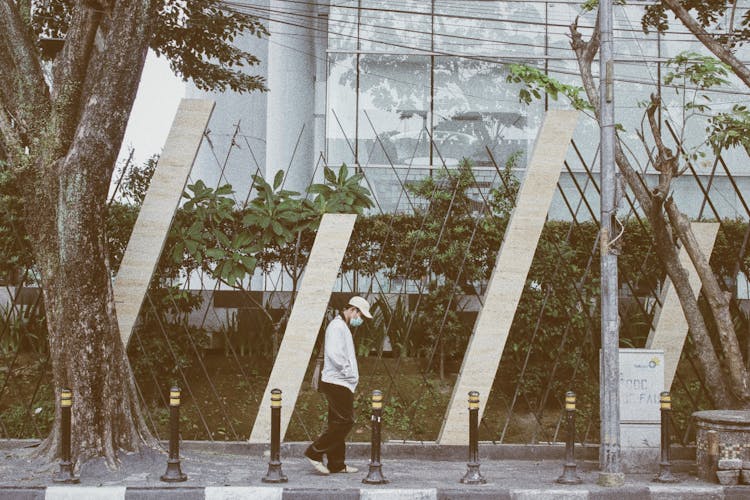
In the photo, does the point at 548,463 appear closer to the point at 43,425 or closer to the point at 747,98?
the point at 43,425

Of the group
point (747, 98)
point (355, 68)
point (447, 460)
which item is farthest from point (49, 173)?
point (747, 98)

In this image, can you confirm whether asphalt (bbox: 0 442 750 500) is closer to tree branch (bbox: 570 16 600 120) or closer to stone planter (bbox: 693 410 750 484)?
stone planter (bbox: 693 410 750 484)

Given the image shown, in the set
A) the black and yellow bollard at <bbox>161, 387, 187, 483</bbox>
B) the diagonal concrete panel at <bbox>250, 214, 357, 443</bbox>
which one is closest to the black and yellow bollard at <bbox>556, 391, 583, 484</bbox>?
the diagonal concrete panel at <bbox>250, 214, 357, 443</bbox>

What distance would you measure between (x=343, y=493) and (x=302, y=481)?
67 cm

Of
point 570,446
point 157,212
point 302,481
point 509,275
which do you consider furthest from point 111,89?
point 570,446

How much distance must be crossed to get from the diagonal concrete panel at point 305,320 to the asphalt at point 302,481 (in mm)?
436

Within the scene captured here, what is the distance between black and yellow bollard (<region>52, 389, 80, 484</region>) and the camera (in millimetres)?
7863

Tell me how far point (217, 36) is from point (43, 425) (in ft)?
21.6

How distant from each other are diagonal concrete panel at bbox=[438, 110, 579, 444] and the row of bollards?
186 cm

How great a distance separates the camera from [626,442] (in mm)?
9062

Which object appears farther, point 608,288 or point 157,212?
point 157,212

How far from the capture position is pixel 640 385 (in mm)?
9078

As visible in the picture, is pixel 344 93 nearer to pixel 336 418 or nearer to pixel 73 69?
pixel 73 69

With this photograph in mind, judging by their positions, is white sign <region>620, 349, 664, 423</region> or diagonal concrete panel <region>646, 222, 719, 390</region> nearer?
white sign <region>620, 349, 664, 423</region>
